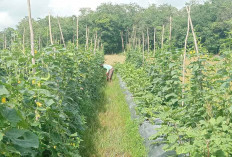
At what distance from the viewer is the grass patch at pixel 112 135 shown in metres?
4.24

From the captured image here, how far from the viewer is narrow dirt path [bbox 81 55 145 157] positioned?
13.9ft

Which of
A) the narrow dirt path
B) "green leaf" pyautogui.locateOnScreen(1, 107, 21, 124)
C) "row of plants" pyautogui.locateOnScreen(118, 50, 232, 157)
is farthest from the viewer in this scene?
the narrow dirt path

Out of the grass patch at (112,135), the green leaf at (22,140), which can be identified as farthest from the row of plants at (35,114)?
the grass patch at (112,135)

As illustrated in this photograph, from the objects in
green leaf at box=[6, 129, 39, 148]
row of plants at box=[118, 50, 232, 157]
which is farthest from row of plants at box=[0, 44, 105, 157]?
row of plants at box=[118, 50, 232, 157]

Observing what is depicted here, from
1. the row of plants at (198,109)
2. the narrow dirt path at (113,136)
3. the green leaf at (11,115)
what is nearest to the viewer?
the green leaf at (11,115)

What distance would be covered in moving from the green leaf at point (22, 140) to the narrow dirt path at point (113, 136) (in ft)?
9.24

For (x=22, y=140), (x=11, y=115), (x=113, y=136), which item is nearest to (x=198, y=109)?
(x=113, y=136)

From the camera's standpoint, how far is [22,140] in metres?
1.39

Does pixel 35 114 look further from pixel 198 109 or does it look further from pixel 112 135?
pixel 112 135

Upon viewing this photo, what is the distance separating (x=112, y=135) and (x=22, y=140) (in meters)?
3.75

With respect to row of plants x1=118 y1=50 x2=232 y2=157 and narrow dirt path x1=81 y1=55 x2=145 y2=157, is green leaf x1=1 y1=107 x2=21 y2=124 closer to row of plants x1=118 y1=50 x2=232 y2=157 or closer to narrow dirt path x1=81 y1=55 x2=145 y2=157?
row of plants x1=118 y1=50 x2=232 y2=157

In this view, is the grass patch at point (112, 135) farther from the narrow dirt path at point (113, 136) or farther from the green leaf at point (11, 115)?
the green leaf at point (11, 115)

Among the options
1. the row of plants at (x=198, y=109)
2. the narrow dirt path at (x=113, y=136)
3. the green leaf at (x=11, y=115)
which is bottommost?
the narrow dirt path at (x=113, y=136)

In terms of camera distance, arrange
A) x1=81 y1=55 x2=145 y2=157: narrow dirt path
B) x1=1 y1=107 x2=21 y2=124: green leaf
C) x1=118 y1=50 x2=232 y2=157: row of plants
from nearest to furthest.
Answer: x1=1 y1=107 x2=21 y2=124: green leaf, x1=118 y1=50 x2=232 y2=157: row of plants, x1=81 y1=55 x2=145 y2=157: narrow dirt path
